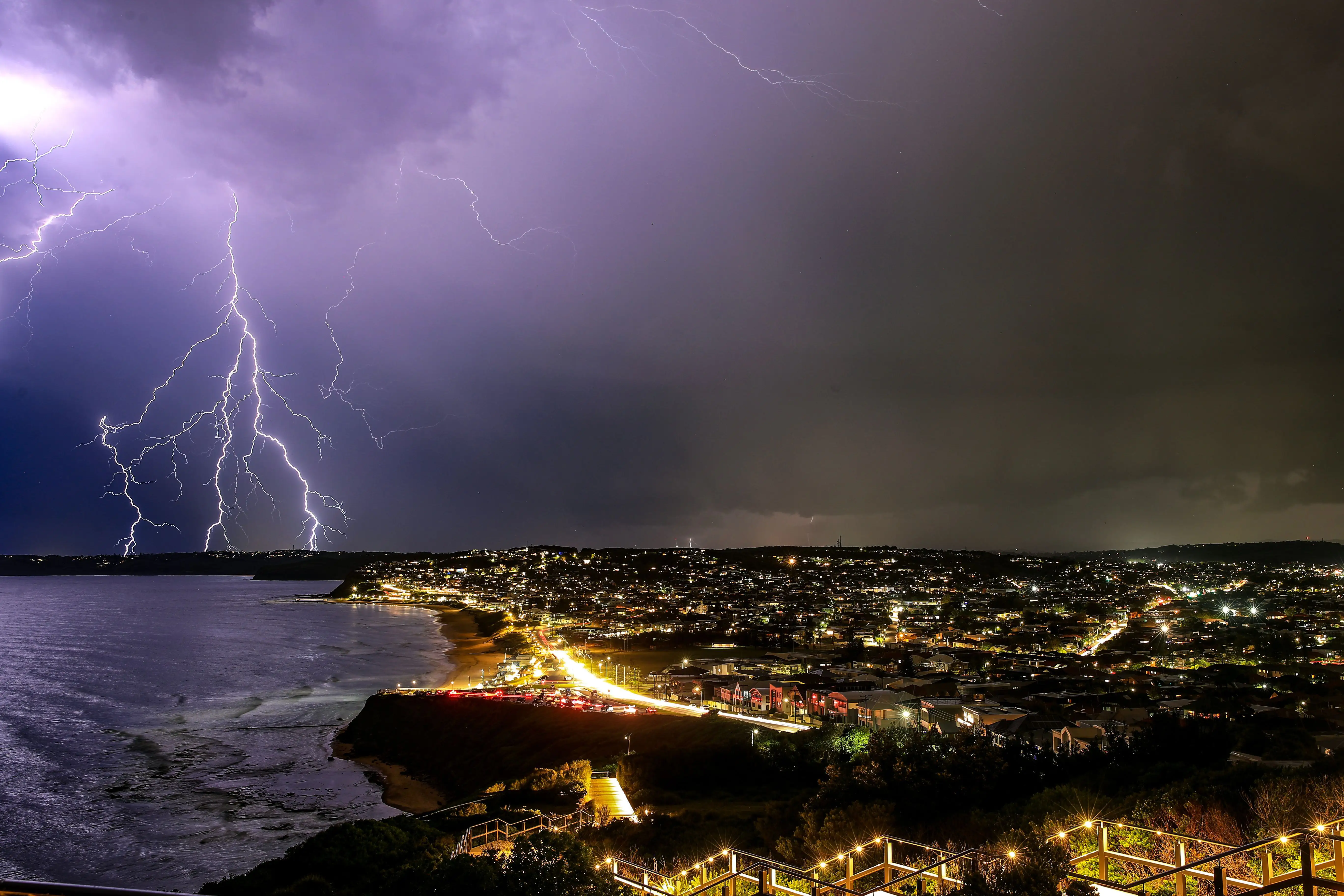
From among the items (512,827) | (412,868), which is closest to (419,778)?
(512,827)

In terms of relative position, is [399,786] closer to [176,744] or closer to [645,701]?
[176,744]

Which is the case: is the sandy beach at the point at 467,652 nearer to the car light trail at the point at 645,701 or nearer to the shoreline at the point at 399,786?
the car light trail at the point at 645,701

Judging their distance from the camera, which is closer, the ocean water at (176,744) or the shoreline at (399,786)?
the ocean water at (176,744)

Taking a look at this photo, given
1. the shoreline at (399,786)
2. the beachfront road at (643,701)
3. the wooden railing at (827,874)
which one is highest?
the wooden railing at (827,874)

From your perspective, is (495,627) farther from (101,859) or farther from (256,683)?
(101,859)

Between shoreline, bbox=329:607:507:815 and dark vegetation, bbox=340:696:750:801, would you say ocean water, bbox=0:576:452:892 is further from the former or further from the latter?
dark vegetation, bbox=340:696:750:801

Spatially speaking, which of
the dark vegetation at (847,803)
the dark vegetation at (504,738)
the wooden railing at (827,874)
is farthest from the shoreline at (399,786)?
the wooden railing at (827,874)
